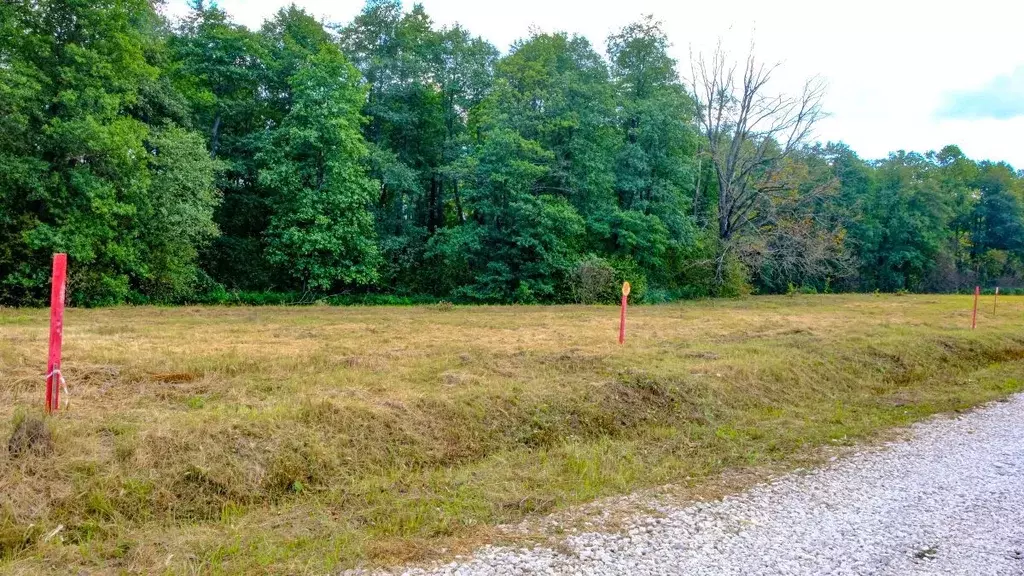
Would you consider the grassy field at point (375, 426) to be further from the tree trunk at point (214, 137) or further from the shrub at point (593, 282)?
the tree trunk at point (214, 137)

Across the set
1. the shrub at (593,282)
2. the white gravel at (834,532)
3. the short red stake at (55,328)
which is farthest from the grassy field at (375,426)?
the shrub at (593,282)

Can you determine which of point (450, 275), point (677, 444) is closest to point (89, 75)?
point (450, 275)

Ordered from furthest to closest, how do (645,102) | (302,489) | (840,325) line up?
(645,102), (840,325), (302,489)

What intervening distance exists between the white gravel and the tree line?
18.9 m

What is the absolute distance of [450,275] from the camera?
92.0 feet

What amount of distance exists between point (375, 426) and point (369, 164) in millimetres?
22547

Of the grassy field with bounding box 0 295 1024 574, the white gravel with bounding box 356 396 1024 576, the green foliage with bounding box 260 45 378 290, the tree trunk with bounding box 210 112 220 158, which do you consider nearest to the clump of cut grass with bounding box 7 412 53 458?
the grassy field with bounding box 0 295 1024 574

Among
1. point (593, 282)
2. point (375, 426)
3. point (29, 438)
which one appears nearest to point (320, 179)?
point (593, 282)

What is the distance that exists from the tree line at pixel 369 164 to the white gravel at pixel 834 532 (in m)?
18.9

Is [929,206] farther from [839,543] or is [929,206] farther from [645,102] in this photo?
[839,543]

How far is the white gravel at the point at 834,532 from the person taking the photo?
13.4 feet

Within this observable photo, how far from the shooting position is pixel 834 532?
466 centimetres

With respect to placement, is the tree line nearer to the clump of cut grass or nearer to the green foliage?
the green foliage

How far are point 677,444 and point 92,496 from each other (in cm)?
590
